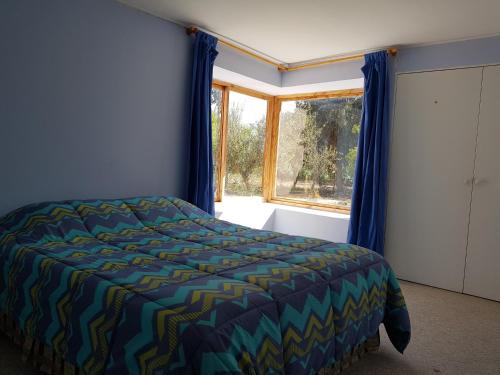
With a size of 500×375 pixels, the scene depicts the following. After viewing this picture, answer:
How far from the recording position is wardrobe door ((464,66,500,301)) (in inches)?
128

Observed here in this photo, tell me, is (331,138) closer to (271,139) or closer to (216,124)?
(271,139)

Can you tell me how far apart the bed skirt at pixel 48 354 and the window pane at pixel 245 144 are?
275 centimetres

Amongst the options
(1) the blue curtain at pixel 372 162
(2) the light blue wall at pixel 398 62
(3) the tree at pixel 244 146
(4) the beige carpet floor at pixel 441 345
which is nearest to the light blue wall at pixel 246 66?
(2) the light blue wall at pixel 398 62

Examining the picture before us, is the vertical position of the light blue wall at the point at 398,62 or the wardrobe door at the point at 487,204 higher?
the light blue wall at the point at 398,62

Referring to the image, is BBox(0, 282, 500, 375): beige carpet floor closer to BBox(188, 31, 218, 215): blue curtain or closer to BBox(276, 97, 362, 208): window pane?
BBox(276, 97, 362, 208): window pane

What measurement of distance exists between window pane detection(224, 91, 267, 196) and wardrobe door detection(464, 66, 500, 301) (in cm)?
244

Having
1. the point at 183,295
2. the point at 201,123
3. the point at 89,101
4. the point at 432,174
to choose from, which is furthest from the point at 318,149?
the point at 183,295

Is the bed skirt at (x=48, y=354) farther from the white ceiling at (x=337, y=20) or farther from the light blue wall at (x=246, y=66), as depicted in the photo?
the light blue wall at (x=246, y=66)

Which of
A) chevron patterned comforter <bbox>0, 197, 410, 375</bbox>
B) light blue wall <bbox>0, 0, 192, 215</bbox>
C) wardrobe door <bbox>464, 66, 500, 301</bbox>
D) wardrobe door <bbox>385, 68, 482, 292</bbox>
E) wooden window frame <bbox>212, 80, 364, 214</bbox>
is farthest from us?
wooden window frame <bbox>212, 80, 364, 214</bbox>

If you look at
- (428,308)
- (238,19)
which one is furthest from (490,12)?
(428,308)

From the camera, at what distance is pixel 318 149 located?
473cm

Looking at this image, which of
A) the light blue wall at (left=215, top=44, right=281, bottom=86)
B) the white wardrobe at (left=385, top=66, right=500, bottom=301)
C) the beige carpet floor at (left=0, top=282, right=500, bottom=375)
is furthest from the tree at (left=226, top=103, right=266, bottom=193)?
the beige carpet floor at (left=0, top=282, right=500, bottom=375)

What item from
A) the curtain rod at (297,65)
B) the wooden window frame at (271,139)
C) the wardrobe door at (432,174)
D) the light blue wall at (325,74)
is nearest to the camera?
the wardrobe door at (432,174)

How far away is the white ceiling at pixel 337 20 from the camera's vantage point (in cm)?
281
